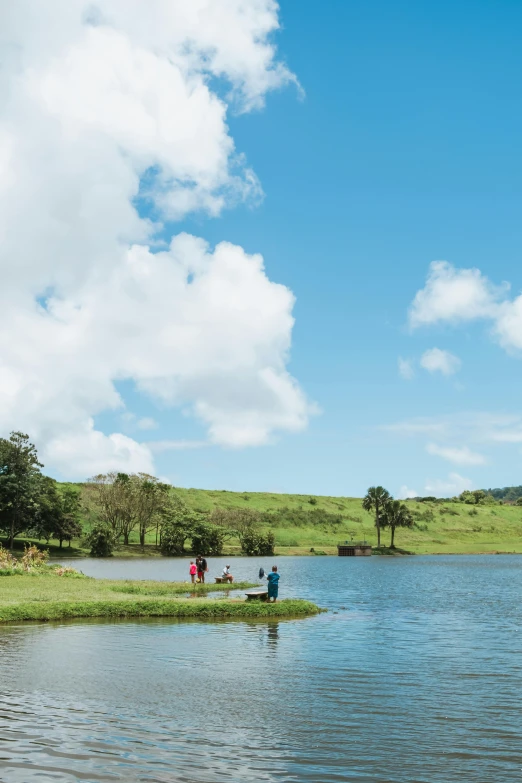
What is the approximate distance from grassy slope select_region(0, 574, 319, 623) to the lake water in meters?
2.16

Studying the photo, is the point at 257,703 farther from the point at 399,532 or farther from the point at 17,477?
the point at 399,532

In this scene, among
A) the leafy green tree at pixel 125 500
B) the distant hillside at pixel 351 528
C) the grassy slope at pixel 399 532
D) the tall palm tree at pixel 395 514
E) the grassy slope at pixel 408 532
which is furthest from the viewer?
the distant hillside at pixel 351 528

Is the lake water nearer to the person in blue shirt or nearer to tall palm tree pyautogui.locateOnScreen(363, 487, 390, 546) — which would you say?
the person in blue shirt

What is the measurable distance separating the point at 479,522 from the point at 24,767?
195901 millimetres

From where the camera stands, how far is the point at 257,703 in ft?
62.9

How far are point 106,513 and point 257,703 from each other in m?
119

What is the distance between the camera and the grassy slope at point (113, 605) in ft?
Result: 114

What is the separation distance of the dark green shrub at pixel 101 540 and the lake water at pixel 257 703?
83.3 meters

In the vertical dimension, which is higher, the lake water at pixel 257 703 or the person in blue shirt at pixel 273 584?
the person in blue shirt at pixel 273 584

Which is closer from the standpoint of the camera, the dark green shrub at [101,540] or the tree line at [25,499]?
the tree line at [25,499]

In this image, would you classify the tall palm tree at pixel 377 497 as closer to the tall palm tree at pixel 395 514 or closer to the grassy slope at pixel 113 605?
the tall palm tree at pixel 395 514

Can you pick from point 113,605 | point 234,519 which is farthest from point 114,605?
point 234,519

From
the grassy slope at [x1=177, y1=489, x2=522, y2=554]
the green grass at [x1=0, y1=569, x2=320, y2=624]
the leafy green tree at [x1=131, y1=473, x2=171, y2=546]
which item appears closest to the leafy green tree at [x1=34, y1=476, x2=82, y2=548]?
the leafy green tree at [x1=131, y1=473, x2=171, y2=546]

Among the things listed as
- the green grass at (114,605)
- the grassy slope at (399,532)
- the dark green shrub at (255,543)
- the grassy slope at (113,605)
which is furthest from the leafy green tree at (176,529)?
Answer: the grassy slope at (113,605)
